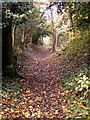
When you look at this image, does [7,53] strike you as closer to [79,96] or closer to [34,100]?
[34,100]

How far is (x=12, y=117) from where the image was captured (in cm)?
630

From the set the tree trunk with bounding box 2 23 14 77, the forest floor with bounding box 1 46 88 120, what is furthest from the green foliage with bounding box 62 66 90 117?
the tree trunk with bounding box 2 23 14 77

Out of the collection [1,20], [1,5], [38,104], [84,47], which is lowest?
[38,104]

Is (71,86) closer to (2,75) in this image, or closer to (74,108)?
(74,108)

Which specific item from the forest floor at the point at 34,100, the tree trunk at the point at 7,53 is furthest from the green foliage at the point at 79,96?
the tree trunk at the point at 7,53

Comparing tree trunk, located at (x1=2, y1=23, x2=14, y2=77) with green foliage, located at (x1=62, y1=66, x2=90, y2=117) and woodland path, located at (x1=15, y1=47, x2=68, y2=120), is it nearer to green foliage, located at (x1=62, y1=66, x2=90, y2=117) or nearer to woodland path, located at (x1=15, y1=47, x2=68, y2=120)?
woodland path, located at (x1=15, y1=47, x2=68, y2=120)

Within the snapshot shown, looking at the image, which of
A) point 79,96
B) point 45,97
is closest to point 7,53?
point 45,97

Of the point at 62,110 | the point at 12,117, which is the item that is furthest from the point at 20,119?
the point at 62,110

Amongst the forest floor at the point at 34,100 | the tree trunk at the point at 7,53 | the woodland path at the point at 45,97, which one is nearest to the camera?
the forest floor at the point at 34,100

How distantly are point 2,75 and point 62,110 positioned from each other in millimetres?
3892

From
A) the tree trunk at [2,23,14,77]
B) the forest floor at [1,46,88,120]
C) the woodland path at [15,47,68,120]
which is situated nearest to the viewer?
the forest floor at [1,46,88,120]

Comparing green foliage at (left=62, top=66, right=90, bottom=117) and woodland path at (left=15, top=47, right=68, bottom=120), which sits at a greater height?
green foliage at (left=62, top=66, right=90, bottom=117)

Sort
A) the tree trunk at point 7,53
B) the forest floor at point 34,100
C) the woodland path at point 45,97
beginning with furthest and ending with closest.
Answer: the tree trunk at point 7,53, the woodland path at point 45,97, the forest floor at point 34,100

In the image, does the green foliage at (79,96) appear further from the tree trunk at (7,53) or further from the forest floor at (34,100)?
the tree trunk at (7,53)
